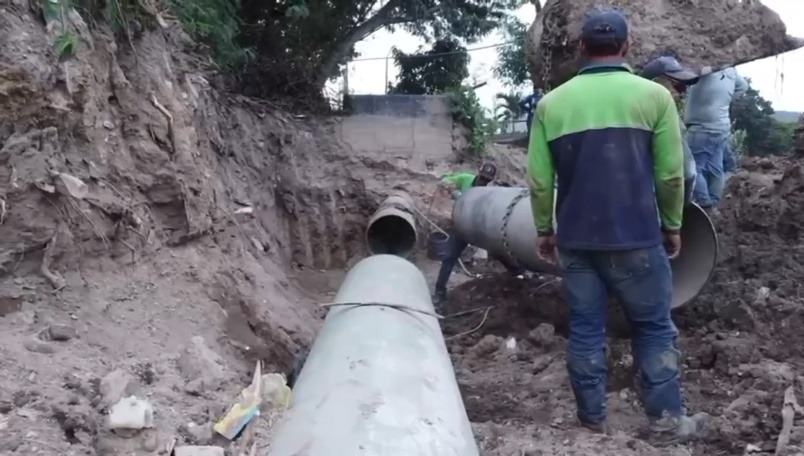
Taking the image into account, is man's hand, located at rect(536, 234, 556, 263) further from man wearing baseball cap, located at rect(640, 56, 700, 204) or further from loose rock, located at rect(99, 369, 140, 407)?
loose rock, located at rect(99, 369, 140, 407)

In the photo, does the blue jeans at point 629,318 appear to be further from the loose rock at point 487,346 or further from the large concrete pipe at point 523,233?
the loose rock at point 487,346

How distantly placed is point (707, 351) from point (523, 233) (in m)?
1.36

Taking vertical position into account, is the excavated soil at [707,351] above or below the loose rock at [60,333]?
below

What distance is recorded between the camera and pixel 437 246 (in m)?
7.43

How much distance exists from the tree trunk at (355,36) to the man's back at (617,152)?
22.9 feet

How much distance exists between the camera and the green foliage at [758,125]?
64.7 ft

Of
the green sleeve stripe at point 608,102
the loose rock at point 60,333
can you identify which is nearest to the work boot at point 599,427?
the green sleeve stripe at point 608,102

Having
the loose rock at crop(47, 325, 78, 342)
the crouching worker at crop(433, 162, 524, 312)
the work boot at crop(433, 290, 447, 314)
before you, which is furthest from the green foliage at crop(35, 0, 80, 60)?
the work boot at crop(433, 290, 447, 314)

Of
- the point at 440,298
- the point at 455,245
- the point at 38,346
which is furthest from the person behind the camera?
the point at 440,298

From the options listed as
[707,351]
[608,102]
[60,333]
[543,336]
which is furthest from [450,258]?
[60,333]

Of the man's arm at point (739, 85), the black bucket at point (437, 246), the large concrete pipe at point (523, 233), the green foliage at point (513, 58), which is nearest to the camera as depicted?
the large concrete pipe at point (523, 233)

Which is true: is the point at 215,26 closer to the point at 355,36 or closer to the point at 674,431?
the point at 355,36

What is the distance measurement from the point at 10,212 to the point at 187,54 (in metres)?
2.79

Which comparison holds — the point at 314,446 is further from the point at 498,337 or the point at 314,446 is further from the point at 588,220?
the point at 498,337
